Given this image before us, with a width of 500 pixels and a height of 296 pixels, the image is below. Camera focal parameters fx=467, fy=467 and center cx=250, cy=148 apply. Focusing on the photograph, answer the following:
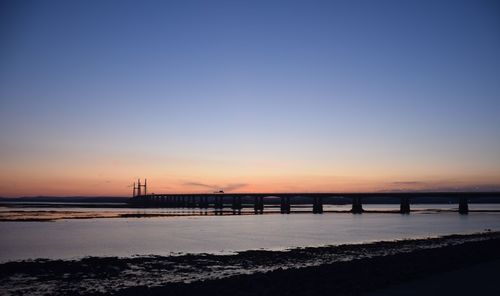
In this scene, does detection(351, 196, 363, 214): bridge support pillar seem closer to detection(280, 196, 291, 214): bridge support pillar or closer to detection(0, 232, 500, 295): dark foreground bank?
detection(280, 196, 291, 214): bridge support pillar

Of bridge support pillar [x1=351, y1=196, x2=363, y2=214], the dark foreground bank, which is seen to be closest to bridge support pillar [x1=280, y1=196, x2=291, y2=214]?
bridge support pillar [x1=351, y1=196, x2=363, y2=214]

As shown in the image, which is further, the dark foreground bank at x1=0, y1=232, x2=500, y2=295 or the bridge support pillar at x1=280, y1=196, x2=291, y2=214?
the bridge support pillar at x1=280, y1=196, x2=291, y2=214

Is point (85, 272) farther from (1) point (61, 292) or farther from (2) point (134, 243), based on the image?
(2) point (134, 243)

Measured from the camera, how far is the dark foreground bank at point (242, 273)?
16.5 meters

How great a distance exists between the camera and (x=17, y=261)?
25.7 m

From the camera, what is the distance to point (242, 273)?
70.7 ft

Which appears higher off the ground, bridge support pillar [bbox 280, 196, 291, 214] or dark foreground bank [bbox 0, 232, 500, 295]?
dark foreground bank [bbox 0, 232, 500, 295]

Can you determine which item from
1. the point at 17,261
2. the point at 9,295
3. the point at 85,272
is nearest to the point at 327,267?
the point at 85,272

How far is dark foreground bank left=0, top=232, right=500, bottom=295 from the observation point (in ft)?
54.2

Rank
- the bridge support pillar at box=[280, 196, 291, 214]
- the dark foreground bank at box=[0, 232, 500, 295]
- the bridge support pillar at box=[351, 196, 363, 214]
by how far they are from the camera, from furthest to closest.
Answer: the bridge support pillar at box=[280, 196, 291, 214]
the bridge support pillar at box=[351, 196, 363, 214]
the dark foreground bank at box=[0, 232, 500, 295]

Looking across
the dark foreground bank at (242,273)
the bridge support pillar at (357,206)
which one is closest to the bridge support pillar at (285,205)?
the bridge support pillar at (357,206)

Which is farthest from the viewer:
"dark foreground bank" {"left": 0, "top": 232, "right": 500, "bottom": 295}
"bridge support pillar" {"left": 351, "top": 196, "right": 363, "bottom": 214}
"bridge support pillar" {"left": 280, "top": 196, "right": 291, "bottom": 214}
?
"bridge support pillar" {"left": 280, "top": 196, "right": 291, "bottom": 214}

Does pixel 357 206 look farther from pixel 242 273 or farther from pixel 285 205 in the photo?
pixel 242 273

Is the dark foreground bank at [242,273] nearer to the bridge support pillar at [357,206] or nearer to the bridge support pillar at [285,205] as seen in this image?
the bridge support pillar at [357,206]
